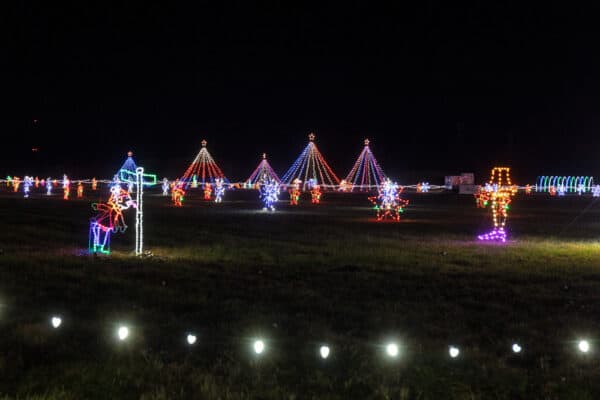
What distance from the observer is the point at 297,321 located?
809 centimetres

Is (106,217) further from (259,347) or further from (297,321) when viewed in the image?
(259,347)

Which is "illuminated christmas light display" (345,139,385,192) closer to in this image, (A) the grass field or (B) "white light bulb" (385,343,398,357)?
(A) the grass field

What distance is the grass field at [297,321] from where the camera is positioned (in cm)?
584

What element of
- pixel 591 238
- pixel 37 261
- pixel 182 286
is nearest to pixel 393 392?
pixel 182 286

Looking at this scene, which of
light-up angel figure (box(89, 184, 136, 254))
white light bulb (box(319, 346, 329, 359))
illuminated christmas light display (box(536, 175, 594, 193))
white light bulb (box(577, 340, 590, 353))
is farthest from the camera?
illuminated christmas light display (box(536, 175, 594, 193))

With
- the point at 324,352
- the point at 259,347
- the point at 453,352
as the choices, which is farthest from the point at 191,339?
the point at 453,352

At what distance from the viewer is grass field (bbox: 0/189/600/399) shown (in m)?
5.84

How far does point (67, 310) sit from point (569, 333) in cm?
588

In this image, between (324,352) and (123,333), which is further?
(123,333)

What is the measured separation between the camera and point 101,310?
861 centimetres

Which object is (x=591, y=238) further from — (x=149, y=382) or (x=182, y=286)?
(x=149, y=382)

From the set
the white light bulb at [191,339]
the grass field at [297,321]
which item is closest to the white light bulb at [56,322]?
the grass field at [297,321]

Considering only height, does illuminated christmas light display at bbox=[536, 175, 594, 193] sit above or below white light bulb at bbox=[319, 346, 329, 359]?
above

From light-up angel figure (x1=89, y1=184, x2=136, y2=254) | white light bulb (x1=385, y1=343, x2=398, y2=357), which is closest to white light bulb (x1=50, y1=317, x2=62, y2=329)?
white light bulb (x1=385, y1=343, x2=398, y2=357)
